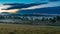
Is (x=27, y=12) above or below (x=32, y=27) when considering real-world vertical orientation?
above

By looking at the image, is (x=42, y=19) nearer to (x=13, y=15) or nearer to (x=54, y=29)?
(x=54, y=29)

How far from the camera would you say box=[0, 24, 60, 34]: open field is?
153cm

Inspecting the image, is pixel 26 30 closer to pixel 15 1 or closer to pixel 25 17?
pixel 25 17

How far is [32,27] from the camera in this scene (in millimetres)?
1568

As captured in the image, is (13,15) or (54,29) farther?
(13,15)

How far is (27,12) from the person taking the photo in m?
1.62

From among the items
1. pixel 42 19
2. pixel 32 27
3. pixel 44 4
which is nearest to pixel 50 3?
pixel 44 4

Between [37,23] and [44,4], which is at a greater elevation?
[44,4]

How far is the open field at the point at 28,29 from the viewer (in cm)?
153

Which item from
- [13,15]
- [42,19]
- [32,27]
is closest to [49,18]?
[42,19]

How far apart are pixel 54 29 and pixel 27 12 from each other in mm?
294

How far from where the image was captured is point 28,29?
1549 mm

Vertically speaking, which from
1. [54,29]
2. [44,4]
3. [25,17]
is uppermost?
[44,4]

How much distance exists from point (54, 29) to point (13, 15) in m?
0.40
